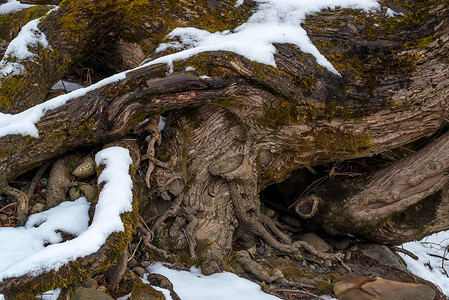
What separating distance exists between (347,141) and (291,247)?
1683mm

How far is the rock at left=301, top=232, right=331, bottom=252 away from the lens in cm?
561

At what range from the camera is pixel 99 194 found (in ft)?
11.0

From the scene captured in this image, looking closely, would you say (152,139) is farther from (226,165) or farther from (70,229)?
(70,229)

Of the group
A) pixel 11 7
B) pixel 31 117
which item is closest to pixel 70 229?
pixel 31 117

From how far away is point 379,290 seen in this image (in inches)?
145

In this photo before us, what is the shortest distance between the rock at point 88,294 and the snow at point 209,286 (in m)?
0.74

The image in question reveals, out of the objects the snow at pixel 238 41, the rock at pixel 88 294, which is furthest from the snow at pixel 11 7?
the rock at pixel 88 294

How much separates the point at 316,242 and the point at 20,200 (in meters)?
4.08

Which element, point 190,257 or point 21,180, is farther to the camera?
point 190,257

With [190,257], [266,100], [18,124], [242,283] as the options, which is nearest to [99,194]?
[18,124]

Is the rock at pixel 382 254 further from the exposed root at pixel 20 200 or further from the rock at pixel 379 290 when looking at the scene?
the exposed root at pixel 20 200

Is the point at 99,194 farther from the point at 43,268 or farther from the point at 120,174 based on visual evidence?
the point at 43,268

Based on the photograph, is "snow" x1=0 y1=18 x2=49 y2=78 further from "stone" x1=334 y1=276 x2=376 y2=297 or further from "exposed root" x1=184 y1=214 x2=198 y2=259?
"stone" x1=334 y1=276 x2=376 y2=297

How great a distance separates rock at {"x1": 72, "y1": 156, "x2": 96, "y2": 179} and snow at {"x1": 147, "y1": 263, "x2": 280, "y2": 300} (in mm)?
1174
